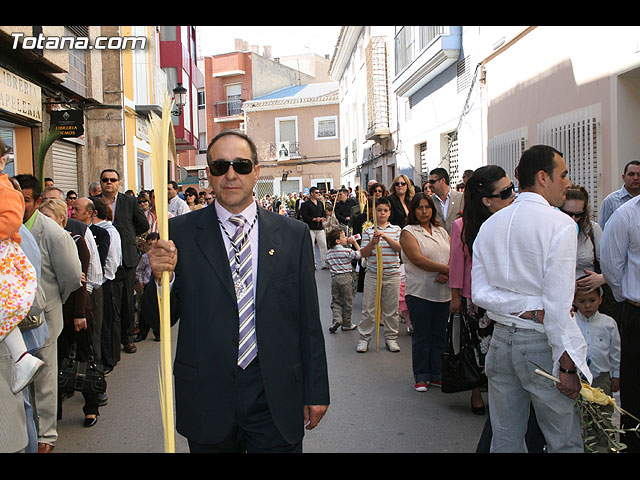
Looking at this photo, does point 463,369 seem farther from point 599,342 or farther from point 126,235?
point 126,235

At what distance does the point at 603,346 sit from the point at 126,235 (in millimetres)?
5809

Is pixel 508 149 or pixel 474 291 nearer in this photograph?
pixel 474 291

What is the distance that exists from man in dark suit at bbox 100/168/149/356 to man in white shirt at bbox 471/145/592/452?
17.6ft

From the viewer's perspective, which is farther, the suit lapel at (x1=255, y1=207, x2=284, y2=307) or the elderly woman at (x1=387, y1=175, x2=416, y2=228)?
the elderly woman at (x1=387, y1=175, x2=416, y2=228)

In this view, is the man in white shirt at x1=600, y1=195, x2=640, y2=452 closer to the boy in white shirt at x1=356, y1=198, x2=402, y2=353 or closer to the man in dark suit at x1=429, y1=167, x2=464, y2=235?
the boy in white shirt at x1=356, y1=198, x2=402, y2=353

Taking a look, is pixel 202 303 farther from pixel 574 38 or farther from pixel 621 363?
pixel 574 38

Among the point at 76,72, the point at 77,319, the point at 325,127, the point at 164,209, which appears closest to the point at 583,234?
the point at 164,209

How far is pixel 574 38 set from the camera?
8.95m

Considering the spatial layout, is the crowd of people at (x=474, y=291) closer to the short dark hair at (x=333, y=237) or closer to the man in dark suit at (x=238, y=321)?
the man in dark suit at (x=238, y=321)

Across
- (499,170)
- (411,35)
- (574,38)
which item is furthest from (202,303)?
(411,35)

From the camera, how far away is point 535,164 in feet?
10.6

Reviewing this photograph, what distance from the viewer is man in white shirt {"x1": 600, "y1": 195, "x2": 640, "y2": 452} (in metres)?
3.77

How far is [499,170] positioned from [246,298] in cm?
228

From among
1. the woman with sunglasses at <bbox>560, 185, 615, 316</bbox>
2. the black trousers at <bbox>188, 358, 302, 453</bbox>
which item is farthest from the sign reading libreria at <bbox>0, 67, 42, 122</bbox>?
the black trousers at <bbox>188, 358, 302, 453</bbox>
